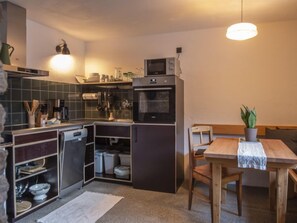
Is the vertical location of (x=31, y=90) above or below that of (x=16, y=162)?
above

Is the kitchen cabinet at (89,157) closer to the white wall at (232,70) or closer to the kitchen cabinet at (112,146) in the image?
the kitchen cabinet at (112,146)

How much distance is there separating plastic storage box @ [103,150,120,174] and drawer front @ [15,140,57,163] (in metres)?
1.01

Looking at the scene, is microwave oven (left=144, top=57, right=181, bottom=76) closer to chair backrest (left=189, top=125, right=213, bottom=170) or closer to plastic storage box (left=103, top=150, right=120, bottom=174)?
chair backrest (left=189, top=125, right=213, bottom=170)

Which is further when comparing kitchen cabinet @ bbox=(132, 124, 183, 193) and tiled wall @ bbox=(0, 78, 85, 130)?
kitchen cabinet @ bbox=(132, 124, 183, 193)

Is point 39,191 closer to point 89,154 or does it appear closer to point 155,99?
point 89,154

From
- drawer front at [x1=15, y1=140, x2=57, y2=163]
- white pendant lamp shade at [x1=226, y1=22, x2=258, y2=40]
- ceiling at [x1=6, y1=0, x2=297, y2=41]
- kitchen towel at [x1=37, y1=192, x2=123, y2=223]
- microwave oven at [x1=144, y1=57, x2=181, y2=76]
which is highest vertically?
ceiling at [x1=6, y1=0, x2=297, y2=41]

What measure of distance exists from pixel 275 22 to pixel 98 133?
2984 millimetres

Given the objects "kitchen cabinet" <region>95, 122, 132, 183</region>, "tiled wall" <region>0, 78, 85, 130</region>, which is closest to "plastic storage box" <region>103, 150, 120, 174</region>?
"kitchen cabinet" <region>95, 122, 132, 183</region>

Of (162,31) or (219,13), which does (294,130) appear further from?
(162,31)

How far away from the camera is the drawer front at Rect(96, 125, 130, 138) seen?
334cm

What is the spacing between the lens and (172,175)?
3.04m

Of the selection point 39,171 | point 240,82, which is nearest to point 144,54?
point 240,82

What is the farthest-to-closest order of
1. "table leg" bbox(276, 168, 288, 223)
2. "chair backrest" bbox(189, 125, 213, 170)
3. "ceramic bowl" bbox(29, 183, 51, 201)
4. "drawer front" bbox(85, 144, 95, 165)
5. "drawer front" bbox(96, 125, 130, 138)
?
"drawer front" bbox(85, 144, 95, 165), "drawer front" bbox(96, 125, 130, 138), "ceramic bowl" bbox(29, 183, 51, 201), "chair backrest" bbox(189, 125, 213, 170), "table leg" bbox(276, 168, 288, 223)

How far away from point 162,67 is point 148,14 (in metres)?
0.69
